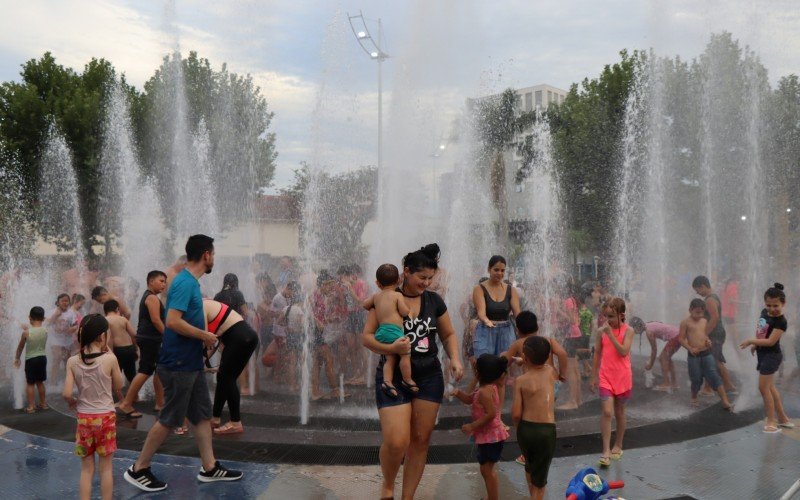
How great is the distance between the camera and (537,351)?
4129 mm

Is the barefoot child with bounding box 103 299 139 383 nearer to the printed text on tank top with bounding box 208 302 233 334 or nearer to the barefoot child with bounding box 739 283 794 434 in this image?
the printed text on tank top with bounding box 208 302 233 334

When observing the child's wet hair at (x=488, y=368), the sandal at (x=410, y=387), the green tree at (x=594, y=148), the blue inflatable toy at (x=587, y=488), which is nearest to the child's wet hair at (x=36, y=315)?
the sandal at (x=410, y=387)

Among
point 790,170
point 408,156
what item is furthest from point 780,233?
point 408,156

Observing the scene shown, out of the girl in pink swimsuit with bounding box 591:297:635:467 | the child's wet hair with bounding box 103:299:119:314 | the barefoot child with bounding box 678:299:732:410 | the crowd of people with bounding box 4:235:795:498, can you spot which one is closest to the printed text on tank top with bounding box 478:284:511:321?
the crowd of people with bounding box 4:235:795:498

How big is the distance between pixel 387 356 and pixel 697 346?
17.0 ft

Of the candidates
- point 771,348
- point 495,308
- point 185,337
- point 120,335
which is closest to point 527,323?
point 495,308

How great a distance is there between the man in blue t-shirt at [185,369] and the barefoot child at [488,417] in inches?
76.9

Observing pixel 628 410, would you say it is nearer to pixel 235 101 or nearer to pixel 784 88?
pixel 784 88

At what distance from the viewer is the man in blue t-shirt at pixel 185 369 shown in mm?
4578

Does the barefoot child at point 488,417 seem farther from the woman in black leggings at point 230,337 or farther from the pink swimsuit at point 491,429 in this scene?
the woman in black leggings at point 230,337

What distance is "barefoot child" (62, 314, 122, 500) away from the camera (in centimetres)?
412

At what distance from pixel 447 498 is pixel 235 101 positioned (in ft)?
71.3

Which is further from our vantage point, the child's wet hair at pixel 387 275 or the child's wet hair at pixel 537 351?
the child's wet hair at pixel 387 275

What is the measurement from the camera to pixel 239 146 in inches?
904
